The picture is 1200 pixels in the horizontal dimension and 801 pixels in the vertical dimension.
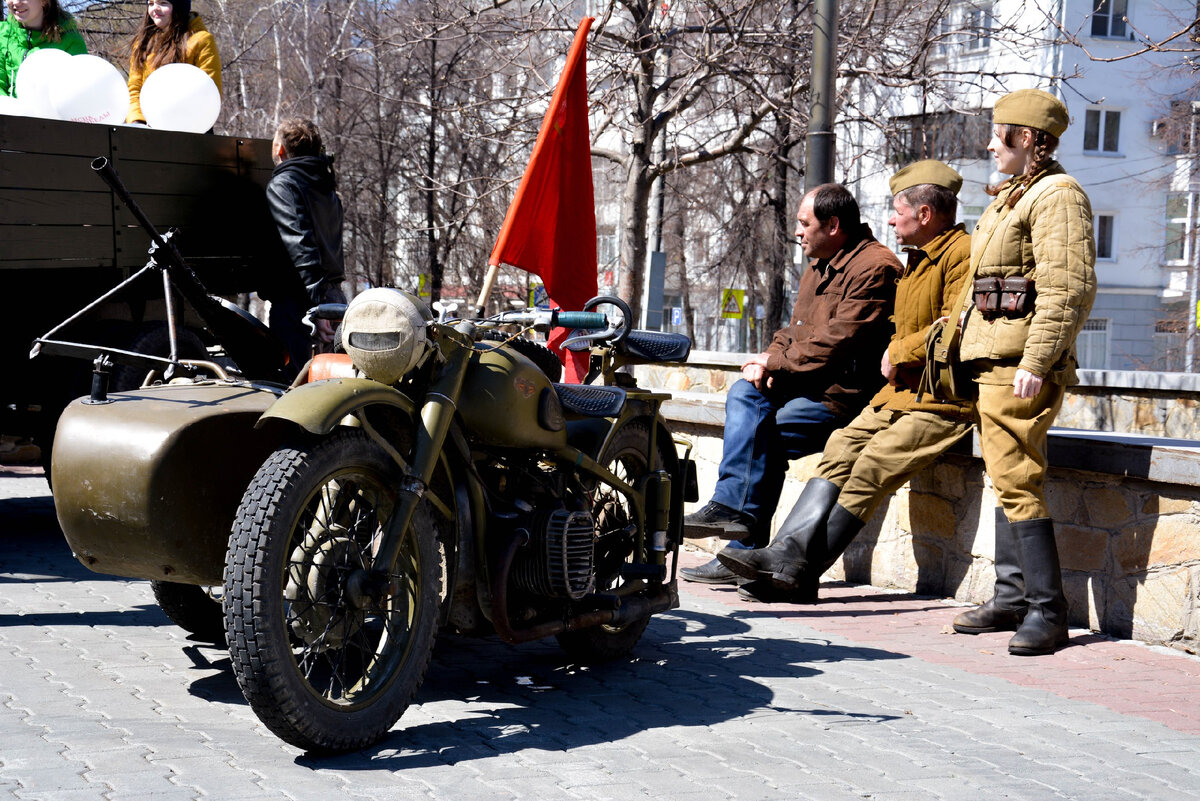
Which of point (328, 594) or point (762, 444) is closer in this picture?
point (328, 594)

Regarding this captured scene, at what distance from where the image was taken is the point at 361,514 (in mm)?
4191

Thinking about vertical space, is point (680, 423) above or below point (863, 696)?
above

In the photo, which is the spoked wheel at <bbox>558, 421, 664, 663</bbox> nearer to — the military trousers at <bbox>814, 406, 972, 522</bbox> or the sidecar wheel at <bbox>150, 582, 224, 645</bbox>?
the sidecar wheel at <bbox>150, 582, 224, 645</bbox>

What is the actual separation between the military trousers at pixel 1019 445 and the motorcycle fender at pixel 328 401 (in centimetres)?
283

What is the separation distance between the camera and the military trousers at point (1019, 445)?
580cm

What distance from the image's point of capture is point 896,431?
21.4ft

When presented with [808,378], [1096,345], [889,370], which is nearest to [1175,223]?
[1096,345]

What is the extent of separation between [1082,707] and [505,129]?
1024 centimetres

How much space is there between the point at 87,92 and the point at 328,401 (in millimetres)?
3981

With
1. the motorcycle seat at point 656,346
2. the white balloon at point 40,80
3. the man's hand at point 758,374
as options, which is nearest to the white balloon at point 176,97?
the white balloon at point 40,80

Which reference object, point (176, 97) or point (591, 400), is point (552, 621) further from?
point (176, 97)

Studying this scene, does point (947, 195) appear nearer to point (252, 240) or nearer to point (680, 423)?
point (680, 423)

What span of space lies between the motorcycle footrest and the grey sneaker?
1518 millimetres

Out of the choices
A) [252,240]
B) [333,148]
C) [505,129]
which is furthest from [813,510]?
[333,148]
